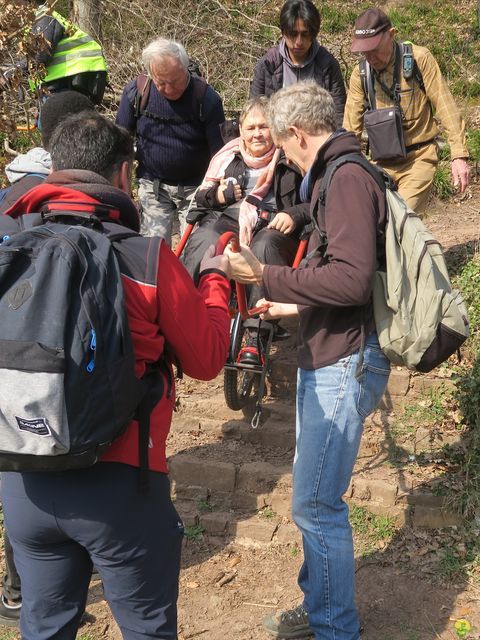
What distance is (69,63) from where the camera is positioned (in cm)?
591

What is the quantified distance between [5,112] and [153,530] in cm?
443

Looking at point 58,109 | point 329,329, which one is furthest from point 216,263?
point 58,109

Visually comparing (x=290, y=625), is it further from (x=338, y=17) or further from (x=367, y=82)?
(x=338, y=17)

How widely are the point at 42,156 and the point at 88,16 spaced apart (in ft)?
26.7

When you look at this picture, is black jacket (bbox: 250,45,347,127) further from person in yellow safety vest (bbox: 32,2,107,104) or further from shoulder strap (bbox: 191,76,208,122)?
person in yellow safety vest (bbox: 32,2,107,104)

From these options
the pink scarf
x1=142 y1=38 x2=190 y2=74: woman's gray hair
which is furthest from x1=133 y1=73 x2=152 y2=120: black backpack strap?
the pink scarf

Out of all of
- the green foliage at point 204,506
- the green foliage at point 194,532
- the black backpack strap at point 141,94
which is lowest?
the green foliage at point 194,532

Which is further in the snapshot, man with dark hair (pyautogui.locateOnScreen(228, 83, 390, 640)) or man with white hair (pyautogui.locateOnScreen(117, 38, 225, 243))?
man with white hair (pyautogui.locateOnScreen(117, 38, 225, 243))

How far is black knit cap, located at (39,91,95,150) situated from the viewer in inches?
130

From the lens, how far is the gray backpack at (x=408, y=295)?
278cm

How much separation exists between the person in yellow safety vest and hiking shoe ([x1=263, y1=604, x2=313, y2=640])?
158 inches

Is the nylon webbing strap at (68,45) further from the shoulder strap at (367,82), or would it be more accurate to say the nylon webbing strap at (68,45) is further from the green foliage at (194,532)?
the green foliage at (194,532)

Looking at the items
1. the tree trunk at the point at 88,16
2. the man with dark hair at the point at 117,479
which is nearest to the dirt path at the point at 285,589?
the man with dark hair at the point at 117,479

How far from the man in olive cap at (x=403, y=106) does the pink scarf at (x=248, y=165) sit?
3.58ft
